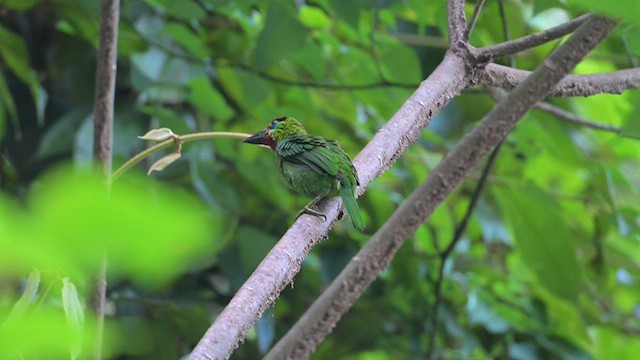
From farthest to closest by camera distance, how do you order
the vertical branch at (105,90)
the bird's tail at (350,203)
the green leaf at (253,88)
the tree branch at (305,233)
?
the green leaf at (253,88) < the vertical branch at (105,90) < the bird's tail at (350,203) < the tree branch at (305,233)

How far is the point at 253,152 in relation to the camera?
6.71 feet

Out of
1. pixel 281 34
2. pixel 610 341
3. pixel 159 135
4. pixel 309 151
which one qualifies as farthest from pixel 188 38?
pixel 610 341

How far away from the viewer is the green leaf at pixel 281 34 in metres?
1.50

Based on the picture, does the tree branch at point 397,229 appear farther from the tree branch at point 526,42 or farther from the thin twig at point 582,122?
the thin twig at point 582,122

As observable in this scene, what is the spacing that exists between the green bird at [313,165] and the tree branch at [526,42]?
246 millimetres

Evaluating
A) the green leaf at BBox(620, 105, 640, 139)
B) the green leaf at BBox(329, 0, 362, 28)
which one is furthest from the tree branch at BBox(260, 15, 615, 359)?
the green leaf at BBox(329, 0, 362, 28)

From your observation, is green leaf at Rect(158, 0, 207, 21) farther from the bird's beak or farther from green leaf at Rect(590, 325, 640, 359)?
green leaf at Rect(590, 325, 640, 359)

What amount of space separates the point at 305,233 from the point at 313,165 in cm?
48

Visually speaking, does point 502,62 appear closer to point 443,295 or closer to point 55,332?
point 443,295

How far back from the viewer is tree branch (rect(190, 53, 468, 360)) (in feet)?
2.13

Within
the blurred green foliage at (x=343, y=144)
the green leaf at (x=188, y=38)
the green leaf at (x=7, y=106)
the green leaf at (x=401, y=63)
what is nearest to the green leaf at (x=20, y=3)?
the blurred green foliage at (x=343, y=144)

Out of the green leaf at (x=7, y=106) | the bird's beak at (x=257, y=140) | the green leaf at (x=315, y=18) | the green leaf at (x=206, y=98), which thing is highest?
the green leaf at (x=315, y=18)

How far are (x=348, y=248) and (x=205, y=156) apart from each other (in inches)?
16.2

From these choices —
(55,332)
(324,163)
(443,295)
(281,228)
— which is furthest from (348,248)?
(55,332)
